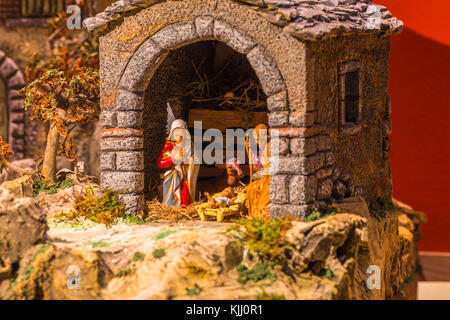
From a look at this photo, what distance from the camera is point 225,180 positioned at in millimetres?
8820

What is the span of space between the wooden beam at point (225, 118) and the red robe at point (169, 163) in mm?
955

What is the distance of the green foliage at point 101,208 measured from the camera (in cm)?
770

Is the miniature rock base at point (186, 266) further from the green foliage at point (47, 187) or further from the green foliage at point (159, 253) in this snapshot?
the green foliage at point (47, 187)

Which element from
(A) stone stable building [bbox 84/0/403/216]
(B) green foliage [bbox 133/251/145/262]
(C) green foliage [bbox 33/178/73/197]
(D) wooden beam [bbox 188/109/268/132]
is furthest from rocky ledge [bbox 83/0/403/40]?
(B) green foliage [bbox 133/251/145/262]

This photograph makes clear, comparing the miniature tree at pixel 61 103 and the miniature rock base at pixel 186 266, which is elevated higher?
the miniature tree at pixel 61 103

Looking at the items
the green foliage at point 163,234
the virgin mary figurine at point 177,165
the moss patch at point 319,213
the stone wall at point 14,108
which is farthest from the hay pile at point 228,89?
the stone wall at point 14,108

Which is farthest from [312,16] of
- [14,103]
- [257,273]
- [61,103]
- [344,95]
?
[14,103]

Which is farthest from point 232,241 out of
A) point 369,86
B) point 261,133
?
point 369,86

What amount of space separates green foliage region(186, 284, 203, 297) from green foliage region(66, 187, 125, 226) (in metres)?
1.73

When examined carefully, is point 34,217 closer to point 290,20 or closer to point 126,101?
point 126,101

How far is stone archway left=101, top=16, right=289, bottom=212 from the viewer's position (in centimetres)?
730

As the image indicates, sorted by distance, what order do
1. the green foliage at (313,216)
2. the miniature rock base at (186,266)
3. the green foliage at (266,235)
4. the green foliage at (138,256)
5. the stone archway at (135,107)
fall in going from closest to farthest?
the miniature rock base at (186,266) → the green foliage at (266,235) → the green foliage at (138,256) → the green foliage at (313,216) → the stone archway at (135,107)

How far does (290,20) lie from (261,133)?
1.47 m

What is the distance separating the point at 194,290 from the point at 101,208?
205 cm
